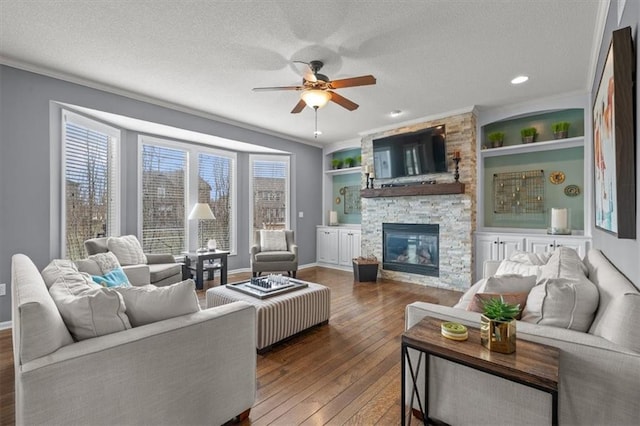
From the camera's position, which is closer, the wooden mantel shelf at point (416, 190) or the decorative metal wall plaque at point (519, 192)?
the decorative metal wall plaque at point (519, 192)

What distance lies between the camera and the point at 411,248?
518 centimetres

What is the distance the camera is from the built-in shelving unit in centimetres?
402

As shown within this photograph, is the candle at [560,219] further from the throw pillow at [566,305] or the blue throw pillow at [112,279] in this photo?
the blue throw pillow at [112,279]

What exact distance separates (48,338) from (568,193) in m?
5.54

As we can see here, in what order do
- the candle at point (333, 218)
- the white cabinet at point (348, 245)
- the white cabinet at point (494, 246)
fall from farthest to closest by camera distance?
the candle at point (333, 218) → the white cabinet at point (348, 245) → the white cabinet at point (494, 246)

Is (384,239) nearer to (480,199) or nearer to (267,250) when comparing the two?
(480,199)

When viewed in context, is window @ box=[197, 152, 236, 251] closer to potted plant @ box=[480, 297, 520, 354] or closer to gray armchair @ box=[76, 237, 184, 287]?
gray armchair @ box=[76, 237, 184, 287]

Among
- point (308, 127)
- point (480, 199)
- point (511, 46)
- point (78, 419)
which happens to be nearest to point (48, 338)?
point (78, 419)

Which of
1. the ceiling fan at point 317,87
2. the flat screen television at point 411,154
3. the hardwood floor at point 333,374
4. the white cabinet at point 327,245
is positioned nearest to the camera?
the hardwood floor at point 333,374

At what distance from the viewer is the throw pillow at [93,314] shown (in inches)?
51.1

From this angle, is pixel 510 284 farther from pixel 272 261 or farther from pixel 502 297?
pixel 272 261

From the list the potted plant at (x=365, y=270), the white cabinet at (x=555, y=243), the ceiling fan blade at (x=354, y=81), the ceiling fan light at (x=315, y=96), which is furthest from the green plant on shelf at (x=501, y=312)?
the potted plant at (x=365, y=270)

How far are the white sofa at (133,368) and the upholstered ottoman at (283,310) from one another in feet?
2.67

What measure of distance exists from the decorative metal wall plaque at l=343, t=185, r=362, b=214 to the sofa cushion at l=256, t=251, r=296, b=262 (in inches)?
79.6
